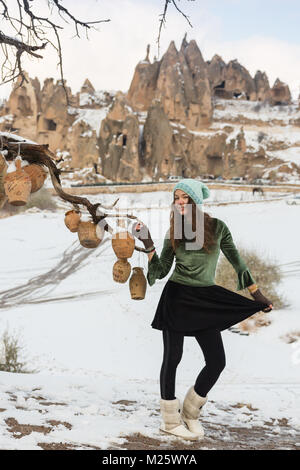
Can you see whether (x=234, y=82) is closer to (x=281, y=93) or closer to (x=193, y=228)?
(x=281, y=93)

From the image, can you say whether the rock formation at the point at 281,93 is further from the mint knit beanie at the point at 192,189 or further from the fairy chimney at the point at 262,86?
the mint knit beanie at the point at 192,189

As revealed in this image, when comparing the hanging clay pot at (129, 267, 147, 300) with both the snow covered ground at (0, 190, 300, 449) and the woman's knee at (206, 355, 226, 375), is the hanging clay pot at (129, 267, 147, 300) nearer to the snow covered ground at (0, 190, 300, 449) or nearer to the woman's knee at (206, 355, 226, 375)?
the woman's knee at (206, 355, 226, 375)

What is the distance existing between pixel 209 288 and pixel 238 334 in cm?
909

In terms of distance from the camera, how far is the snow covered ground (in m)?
3.22

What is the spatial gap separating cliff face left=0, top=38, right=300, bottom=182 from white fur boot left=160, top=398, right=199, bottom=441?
38815 millimetres

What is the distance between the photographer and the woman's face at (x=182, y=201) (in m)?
3.09

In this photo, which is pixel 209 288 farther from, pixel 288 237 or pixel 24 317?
pixel 288 237

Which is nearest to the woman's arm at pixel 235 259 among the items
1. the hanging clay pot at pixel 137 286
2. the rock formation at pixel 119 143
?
the hanging clay pot at pixel 137 286

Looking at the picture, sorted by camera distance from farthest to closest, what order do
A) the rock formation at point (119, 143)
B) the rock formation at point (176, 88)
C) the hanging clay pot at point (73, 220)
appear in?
1. the rock formation at point (176, 88)
2. the rock formation at point (119, 143)
3. the hanging clay pot at point (73, 220)

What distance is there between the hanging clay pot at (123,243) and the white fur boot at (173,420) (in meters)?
0.92

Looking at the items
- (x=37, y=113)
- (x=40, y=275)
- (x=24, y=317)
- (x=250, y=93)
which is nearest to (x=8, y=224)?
(x=40, y=275)

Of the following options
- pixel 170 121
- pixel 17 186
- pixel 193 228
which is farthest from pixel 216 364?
pixel 170 121

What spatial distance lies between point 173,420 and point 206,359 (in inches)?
16.2

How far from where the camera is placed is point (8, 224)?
70.7ft
